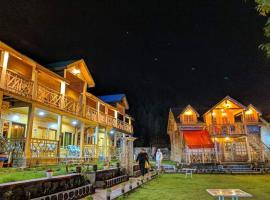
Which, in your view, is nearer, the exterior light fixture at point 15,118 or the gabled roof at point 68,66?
the exterior light fixture at point 15,118

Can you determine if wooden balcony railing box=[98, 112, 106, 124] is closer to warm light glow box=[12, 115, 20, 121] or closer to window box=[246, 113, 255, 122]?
warm light glow box=[12, 115, 20, 121]

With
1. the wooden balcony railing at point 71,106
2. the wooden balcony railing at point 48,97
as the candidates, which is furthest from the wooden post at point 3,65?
the wooden balcony railing at point 71,106

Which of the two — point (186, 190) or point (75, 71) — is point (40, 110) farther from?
point (186, 190)

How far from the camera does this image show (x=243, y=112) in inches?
1025

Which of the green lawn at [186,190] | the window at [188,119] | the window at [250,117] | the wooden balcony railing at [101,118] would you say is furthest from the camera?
the window at [188,119]

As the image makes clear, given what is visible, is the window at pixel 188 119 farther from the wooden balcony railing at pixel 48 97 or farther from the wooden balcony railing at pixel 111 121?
the wooden balcony railing at pixel 48 97

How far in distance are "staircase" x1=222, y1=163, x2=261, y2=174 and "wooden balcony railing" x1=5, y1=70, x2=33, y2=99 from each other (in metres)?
18.9

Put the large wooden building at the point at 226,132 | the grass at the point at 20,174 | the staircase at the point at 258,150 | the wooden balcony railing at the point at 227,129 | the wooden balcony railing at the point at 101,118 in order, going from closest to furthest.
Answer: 1. the grass at the point at 20,174
2. the wooden balcony railing at the point at 101,118
3. the staircase at the point at 258,150
4. the large wooden building at the point at 226,132
5. the wooden balcony railing at the point at 227,129

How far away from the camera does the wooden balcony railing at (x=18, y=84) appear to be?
10.8m

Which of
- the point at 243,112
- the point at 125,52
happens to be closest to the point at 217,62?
the point at 243,112

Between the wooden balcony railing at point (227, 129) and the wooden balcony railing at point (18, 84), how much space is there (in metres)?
20.8

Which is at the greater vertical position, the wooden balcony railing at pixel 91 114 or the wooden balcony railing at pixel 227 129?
the wooden balcony railing at pixel 91 114

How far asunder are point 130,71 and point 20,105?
91.3 ft

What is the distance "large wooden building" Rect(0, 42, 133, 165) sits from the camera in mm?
11047
